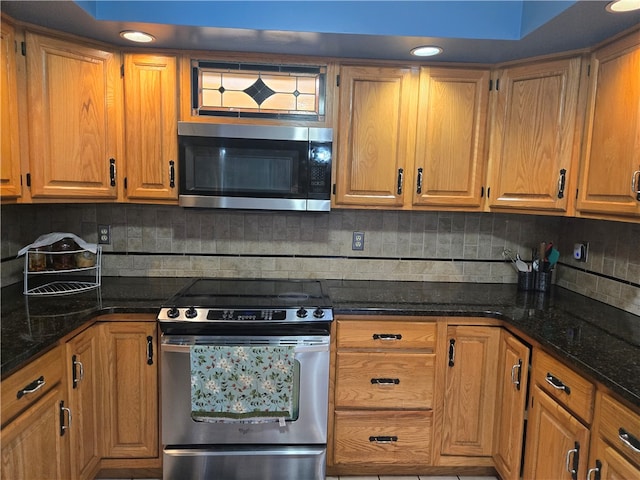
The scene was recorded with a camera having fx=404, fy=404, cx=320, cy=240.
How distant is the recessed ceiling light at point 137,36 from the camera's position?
1.86 meters

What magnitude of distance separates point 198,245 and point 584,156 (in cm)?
211

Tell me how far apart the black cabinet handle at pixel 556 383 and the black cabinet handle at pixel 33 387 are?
188 centimetres

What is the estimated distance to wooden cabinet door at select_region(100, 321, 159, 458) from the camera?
1.88m

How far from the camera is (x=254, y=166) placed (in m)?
2.07

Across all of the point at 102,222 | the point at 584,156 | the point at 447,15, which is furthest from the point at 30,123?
the point at 584,156

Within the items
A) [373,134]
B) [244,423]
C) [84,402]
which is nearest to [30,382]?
[84,402]

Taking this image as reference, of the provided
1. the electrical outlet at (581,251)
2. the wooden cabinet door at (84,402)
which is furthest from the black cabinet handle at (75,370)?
the electrical outlet at (581,251)

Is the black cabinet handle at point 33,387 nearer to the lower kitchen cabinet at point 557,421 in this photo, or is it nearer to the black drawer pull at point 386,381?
the black drawer pull at point 386,381

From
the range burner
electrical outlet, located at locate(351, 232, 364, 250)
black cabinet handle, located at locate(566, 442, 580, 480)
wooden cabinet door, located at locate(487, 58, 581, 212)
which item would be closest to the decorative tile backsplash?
electrical outlet, located at locate(351, 232, 364, 250)

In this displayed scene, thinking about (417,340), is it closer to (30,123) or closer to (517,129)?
(517,129)

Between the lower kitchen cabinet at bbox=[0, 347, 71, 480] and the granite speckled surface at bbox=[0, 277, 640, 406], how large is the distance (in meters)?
0.08

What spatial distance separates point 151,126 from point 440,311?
5.66 ft

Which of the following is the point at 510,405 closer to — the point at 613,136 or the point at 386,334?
the point at 386,334

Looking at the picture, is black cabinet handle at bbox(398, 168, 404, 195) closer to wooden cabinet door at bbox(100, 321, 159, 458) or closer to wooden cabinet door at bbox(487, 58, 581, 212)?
wooden cabinet door at bbox(487, 58, 581, 212)
